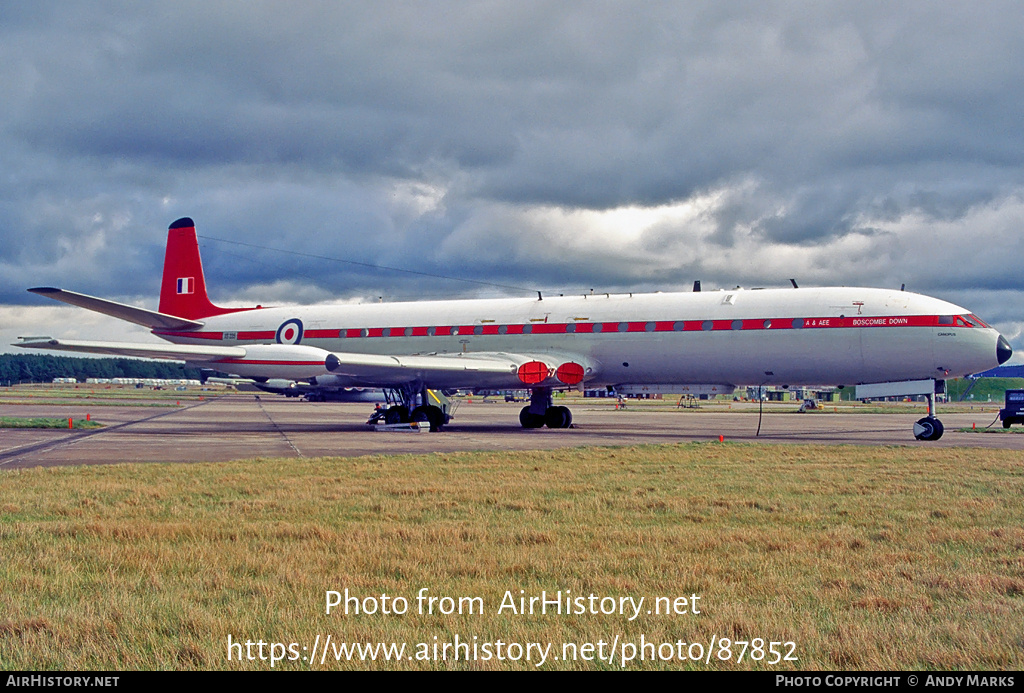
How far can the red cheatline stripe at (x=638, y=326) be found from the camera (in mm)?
23047

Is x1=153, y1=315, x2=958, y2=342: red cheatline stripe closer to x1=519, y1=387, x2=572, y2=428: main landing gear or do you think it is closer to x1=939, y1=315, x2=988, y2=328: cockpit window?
x1=939, y1=315, x2=988, y2=328: cockpit window

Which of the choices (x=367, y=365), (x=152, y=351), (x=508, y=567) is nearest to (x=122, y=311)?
(x=152, y=351)

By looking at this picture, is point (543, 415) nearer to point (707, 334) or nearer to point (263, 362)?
point (707, 334)

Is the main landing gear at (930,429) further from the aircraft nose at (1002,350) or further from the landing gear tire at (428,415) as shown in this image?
the landing gear tire at (428,415)

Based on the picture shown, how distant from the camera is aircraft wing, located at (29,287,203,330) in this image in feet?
73.0

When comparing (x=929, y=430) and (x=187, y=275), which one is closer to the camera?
(x=929, y=430)

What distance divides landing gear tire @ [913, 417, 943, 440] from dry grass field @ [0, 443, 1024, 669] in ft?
36.8

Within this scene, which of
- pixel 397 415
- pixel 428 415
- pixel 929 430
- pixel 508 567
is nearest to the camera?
pixel 508 567

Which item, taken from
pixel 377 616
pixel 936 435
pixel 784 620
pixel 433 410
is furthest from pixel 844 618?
pixel 433 410

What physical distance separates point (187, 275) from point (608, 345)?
741 inches

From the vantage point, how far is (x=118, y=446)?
19719 mm

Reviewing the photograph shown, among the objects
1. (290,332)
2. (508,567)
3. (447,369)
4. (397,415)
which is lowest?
(508,567)

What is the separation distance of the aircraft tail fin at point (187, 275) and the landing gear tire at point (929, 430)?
26006 mm

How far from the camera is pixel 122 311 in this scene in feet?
90.8
